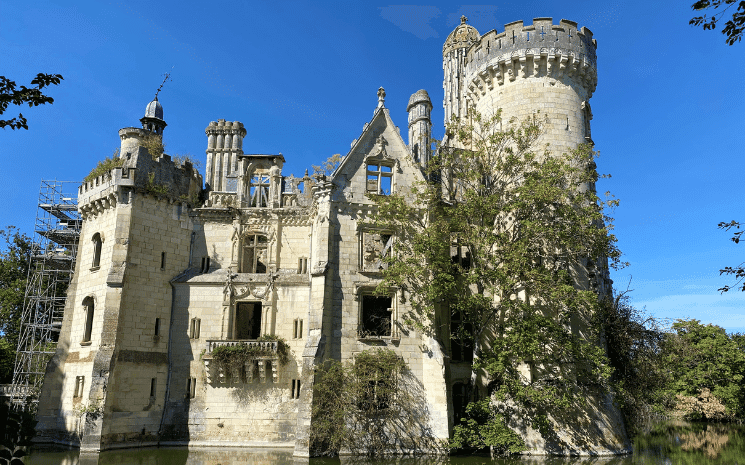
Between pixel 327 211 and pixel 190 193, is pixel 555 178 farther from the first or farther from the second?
pixel 190 193

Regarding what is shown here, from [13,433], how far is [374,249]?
20794 millimetres

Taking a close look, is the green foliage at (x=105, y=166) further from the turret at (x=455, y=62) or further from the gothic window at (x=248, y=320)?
the turret at (x=455, y=62)

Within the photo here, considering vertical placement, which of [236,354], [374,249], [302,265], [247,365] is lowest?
[247,365]

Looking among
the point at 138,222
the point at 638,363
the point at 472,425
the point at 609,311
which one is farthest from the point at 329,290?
the point at 638,363

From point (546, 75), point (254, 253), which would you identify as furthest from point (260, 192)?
point (546, 75)

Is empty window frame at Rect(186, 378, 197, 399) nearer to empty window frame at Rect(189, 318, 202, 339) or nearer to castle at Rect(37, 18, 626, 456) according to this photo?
castle at Rect(37, 18, 626, 456)

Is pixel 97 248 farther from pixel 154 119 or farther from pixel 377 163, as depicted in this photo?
pixel 377 163

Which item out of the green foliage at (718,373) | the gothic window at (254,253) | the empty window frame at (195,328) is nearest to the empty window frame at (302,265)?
the gothic window at (254,253)

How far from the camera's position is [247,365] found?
2617cm

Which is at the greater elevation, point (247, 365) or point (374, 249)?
point (374, 249)

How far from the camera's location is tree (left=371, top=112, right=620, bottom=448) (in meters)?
22.9

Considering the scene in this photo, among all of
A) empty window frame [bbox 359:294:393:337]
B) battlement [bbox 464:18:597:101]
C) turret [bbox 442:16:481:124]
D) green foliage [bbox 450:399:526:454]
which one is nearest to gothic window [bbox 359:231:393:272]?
empty window frame [bbox 359:294:393:337]

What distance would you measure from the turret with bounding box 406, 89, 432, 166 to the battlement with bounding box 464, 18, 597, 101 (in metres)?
3.31

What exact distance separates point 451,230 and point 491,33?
1206cm
